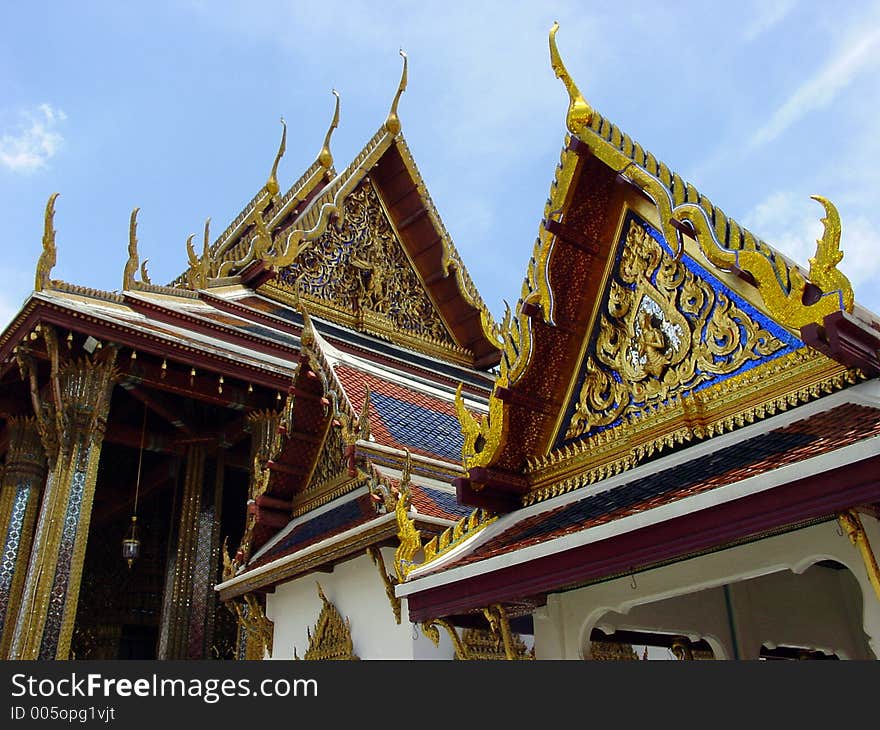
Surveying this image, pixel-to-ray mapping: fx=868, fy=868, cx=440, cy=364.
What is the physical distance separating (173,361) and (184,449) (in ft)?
7.09

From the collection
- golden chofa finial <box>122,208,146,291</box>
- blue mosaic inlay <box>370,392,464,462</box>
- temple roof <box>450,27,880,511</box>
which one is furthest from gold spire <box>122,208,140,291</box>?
temple roof <box>450,27,880,511</box>

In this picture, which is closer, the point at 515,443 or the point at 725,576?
the point at 725,576

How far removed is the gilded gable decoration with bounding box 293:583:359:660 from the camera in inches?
203

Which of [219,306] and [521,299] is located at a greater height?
[219,306]

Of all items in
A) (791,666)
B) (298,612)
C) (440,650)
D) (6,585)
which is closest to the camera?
(791,666)

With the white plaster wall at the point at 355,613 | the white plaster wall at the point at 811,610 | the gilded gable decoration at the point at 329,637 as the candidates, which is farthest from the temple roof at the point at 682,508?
the gilded gable decoration at the point at 329,637

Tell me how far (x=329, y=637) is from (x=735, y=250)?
3.48 m

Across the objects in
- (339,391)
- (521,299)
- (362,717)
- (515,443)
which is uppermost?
(339,391)

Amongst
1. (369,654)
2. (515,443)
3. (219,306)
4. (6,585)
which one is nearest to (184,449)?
(219,306)

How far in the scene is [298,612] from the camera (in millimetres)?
5746

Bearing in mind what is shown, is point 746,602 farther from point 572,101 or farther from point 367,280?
point 367,280

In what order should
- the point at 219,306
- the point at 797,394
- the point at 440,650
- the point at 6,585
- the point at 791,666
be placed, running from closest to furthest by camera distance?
the point at 791,666 < the point at 797,394 < the point at 440,650 < the point at 6,585 < the point at 219,306

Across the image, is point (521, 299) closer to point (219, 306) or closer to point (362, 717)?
point (362, 717)

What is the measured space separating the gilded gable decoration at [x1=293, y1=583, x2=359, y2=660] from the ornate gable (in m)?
6.74
